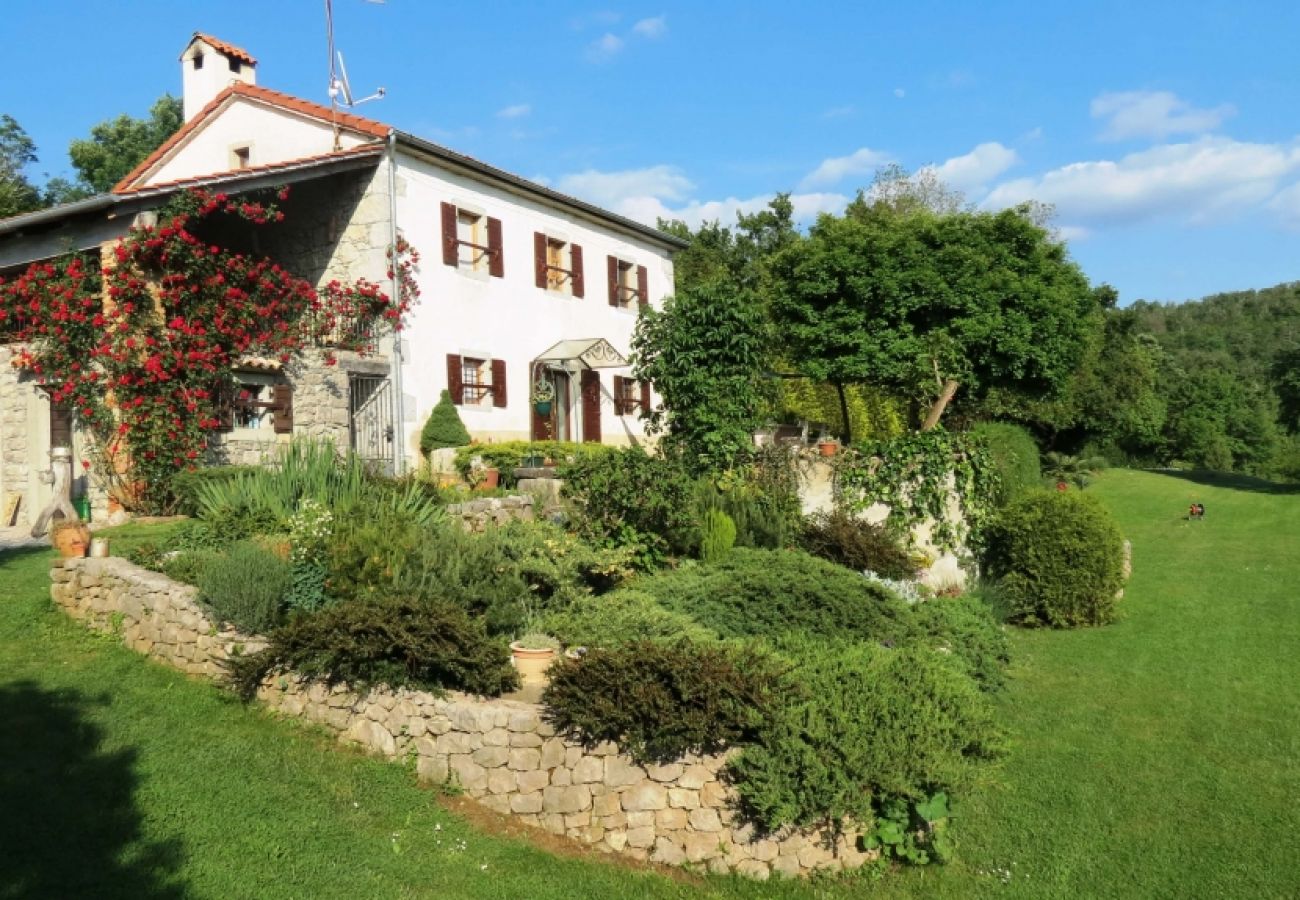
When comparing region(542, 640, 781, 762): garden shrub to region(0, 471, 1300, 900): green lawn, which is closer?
region(0, 471, 1300, 900): green lawn

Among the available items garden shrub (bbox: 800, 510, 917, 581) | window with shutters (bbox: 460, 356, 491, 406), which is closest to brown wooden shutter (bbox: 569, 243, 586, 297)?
window with shutters (bbox: 460, 356, 491, 406)

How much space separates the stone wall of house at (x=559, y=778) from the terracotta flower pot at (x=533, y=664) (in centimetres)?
37

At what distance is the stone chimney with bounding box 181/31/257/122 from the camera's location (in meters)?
17.5

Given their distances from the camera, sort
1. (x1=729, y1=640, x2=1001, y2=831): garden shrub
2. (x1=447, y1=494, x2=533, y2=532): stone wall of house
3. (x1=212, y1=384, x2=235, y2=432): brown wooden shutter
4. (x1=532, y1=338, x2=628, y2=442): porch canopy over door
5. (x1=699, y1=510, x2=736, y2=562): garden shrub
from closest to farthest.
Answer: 1. (x1=729, y1=640, x2=1001, y2=831): garden shrub
2. (x1=699, y1=510, x2=736, y2=562): garden shrub
3. (x1=447, y1=494, x2=533, y2=532): stone wall of house
4. (x1=212, y1=384, x2=235, y2=432): brown wooden shutter
5. (x1=532, y1=338, x2=628, y2=442): porch canopy over door

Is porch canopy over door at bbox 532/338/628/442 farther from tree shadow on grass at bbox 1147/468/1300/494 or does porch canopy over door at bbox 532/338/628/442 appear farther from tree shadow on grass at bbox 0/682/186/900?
tree shadow on grass at bbox 1147/468/1300/494

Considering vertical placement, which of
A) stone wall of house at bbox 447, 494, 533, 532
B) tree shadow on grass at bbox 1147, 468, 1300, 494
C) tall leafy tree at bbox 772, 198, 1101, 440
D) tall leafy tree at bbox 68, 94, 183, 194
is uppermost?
tall leafy tree at bbox 68, 94, 183, 194

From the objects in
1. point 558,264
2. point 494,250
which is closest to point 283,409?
point 494,250

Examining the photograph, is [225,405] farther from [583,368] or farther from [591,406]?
[591,406]

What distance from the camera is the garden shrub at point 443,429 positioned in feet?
49.4

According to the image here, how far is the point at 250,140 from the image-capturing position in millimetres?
16516

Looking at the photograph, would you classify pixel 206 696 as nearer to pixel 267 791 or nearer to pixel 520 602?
pixel 267 791

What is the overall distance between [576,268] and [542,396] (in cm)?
318

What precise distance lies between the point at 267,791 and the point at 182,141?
51.5 ft

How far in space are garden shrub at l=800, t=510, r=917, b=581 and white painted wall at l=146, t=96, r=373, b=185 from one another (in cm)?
983
